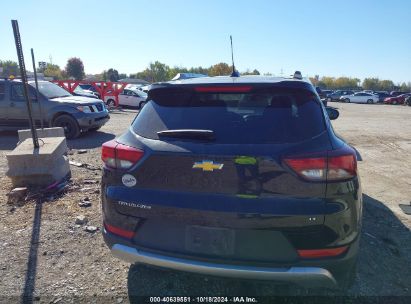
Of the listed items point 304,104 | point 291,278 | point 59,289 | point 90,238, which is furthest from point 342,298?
point 90,238

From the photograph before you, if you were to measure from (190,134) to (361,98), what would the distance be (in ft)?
154

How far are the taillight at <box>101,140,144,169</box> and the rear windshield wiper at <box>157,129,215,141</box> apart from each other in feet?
0.78

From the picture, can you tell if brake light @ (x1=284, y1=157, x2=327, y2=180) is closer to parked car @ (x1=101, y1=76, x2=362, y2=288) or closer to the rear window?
parked car @ (x1=101, y1=76, x2=362, y2=288)

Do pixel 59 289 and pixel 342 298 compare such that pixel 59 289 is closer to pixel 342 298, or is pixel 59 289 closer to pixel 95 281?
pixel 95 281

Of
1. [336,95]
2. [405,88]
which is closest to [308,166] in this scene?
[336,95]

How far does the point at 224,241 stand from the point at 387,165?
21.9ft

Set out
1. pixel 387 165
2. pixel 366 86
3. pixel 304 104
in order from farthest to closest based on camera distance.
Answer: pixel 366 86, pixel 387 165, pixel 304 104

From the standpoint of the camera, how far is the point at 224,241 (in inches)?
89.8

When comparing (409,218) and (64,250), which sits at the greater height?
(64,250)

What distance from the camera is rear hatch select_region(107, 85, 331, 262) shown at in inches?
86.1

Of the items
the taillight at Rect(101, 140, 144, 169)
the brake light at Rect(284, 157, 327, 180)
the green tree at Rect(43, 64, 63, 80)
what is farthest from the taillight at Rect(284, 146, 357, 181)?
the green tree at Rect(43, 64, 63, 80)

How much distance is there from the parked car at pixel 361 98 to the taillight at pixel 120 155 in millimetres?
46643

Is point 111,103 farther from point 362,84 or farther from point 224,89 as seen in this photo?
point 362,84

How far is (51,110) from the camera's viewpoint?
32.7ft
